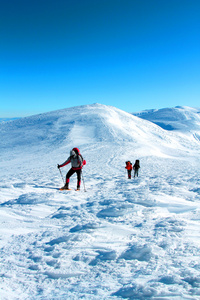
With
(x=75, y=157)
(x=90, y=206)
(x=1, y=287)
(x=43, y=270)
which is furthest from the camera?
(x=75, y=157)

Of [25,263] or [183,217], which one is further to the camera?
[183,217]

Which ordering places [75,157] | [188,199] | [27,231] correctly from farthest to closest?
[75,157], [188,199], [27,231]

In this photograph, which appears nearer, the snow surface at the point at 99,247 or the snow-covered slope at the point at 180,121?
the snow surface at the point at 99,247

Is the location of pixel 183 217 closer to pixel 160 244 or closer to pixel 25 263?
pixel 160 244

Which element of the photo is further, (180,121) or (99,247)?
(180,121)

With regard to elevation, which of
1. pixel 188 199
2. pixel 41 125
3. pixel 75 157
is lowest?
pixel 188 199

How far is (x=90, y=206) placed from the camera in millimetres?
5684

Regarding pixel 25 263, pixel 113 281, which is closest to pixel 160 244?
pixel 113 281

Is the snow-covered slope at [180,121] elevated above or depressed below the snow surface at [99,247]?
above

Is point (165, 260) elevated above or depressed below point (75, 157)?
below

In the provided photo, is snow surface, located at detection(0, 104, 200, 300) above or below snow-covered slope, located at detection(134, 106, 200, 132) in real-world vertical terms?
below

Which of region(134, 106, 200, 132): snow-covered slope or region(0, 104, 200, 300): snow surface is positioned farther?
region(134, 106, 200, 132): snow-covered slope

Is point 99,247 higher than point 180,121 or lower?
lower

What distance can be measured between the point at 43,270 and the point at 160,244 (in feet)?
6.46
